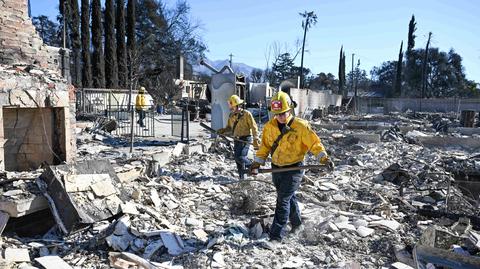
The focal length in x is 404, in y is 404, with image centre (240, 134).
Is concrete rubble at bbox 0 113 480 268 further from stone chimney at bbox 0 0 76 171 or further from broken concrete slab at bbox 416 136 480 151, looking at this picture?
broken concrete slab at bbox 416 136 480 151

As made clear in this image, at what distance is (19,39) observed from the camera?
6.21 m

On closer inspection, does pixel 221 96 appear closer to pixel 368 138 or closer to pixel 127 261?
pixel 368 138

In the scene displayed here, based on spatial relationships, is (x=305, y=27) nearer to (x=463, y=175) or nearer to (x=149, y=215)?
(x=463, y=175)

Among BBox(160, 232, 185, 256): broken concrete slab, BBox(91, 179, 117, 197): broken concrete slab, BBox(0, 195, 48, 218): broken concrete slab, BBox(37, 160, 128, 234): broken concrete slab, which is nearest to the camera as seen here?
BBox(160, 232, 185, 256): broken concrete slab

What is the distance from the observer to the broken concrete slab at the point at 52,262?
401 cm

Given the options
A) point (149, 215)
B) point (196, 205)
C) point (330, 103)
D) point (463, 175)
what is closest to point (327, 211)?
point (196, 205)

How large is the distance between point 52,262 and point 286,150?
276 cm

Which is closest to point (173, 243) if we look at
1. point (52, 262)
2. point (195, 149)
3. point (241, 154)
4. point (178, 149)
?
point (52, 262)

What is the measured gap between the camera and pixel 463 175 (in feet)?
29.0

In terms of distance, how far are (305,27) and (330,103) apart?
12.4 m

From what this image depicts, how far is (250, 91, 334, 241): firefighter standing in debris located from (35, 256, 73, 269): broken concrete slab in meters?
2.23

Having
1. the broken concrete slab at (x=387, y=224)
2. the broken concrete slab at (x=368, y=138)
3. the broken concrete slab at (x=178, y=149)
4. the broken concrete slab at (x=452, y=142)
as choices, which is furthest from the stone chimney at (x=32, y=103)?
the broken concrete slab at (x=452, y=142)

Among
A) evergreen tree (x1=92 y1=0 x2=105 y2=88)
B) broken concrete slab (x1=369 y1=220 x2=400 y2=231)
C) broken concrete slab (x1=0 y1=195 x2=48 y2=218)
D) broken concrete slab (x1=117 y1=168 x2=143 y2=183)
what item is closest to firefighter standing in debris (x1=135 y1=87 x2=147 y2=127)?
broken concrete slab (x1=117 y1=168 x2=143 y2=183)

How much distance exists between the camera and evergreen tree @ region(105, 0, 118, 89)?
29.4 metres
